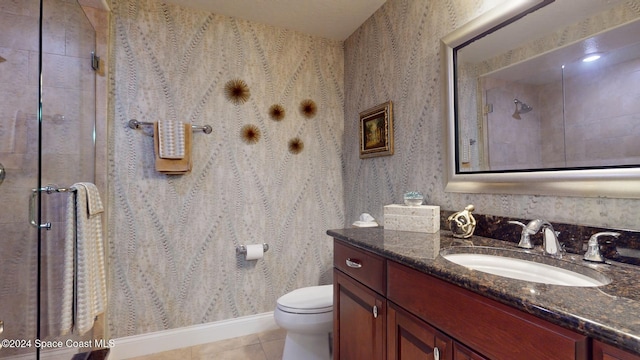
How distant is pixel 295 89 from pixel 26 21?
1.59 meters

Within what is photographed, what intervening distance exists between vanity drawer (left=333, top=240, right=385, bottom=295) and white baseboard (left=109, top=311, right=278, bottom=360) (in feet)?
3.86

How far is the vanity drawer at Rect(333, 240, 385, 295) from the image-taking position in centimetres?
109

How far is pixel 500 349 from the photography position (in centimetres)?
66

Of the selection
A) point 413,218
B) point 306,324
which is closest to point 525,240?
point 413,218

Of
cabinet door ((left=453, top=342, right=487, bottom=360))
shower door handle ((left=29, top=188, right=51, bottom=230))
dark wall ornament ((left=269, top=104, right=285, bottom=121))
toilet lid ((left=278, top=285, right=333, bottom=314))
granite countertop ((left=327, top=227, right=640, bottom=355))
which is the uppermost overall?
dark wall ornament ((left=269, top=104, right=285, bottom=121))

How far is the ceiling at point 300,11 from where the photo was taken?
1995 mm

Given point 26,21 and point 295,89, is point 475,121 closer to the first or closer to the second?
point 295,89

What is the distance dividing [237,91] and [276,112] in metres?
0.34

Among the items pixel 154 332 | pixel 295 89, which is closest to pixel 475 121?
pixel 295 89

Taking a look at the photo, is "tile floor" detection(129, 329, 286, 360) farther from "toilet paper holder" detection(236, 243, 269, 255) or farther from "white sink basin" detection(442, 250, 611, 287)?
"white sink basin" detection(442, 250, 611, 287)

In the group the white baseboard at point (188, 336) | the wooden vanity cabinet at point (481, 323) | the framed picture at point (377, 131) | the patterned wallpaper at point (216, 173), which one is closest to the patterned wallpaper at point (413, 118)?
the framed picture at point (377, 131)

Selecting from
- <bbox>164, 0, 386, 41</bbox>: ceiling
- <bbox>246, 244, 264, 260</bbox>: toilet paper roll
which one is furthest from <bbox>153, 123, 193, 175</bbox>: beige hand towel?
<bbox>164, 0, 386, 41</bbox>: ceiling

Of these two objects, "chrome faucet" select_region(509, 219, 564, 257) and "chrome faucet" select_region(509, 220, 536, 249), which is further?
"chrome faucet" select_region(509, 220, 536, 249)

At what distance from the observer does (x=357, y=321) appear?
124 centimetres
